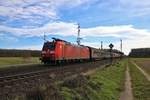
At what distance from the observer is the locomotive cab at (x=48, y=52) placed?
43.0m

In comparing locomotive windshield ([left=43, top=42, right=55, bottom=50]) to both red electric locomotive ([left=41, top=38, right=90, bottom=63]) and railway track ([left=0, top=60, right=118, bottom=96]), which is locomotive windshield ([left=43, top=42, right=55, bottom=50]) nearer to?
red electric locomotive ([left=41, top=38, right=90, bottom=63])

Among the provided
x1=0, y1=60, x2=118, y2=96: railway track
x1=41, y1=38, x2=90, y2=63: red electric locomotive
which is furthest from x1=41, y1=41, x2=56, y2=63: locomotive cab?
x1=0, y1=60, x2=118, y2=96: railway track

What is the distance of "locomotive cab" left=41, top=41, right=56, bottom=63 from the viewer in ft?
141

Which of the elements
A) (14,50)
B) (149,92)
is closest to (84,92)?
(149,92)

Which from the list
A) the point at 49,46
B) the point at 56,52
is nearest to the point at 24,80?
the point at 56,52

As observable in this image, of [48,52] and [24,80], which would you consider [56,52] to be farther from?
[24,80]

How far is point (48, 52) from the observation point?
1718 inches

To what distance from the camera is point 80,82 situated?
17.4 meters

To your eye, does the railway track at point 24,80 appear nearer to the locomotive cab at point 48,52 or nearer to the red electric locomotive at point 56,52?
the locomotive cab at point 48,52

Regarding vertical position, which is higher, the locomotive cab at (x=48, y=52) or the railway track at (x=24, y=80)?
the locomotive cab at (x=48, y=52)

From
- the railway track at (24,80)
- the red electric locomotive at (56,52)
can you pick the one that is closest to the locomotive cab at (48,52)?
the red electric locomotive at (56,52)

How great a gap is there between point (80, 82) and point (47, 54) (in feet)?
87.1

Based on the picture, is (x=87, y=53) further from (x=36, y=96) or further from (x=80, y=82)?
(x=36, y=96)

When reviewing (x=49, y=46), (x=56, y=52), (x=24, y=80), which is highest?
(x=49, y=46)
